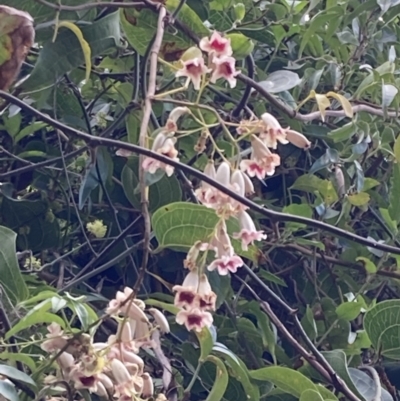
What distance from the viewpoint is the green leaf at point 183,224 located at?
0.79 metres

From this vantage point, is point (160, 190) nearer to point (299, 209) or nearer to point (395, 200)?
point (299, 209)

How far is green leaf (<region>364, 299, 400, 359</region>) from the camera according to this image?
965 mm

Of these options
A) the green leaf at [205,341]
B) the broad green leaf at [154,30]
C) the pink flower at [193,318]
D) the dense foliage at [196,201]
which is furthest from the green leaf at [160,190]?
the pink flower at [193,318]

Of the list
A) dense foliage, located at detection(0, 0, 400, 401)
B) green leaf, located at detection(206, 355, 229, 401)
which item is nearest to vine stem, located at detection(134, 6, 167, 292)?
dense foliage, located at detection(0, 0, 400, 401)

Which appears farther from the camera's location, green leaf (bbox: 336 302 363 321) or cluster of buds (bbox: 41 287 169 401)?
green leaf (bbox: 336 302 363 321)

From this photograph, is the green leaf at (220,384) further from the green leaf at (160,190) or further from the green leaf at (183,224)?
the green leaf at (160,190)

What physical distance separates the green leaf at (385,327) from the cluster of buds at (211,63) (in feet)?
1.20

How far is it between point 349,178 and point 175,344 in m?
0.38

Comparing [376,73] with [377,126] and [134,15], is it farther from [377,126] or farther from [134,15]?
[134,15]

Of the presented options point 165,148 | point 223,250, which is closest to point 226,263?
point 223,250

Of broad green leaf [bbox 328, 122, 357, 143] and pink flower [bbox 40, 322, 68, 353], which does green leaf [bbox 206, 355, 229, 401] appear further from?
broad green leaf [bbox 328, 122, 357, 143]

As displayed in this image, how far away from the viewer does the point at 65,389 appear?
69 centimetres

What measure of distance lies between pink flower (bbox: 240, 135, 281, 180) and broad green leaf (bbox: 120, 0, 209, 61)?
0.83 feet

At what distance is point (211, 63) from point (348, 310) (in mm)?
455
